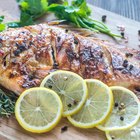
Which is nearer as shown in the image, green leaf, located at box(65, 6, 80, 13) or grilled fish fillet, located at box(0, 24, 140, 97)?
grilled fish fillet, located at box(0, 24, 140, 97)

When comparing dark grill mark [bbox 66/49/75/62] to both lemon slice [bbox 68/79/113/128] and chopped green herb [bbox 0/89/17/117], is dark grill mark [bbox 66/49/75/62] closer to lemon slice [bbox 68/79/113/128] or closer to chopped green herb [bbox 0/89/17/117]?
lemon slice [bbox 68/79/113/128]

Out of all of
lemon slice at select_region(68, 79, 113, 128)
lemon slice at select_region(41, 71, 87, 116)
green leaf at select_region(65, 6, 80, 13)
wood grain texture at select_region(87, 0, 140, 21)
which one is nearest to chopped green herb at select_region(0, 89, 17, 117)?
lemon slice at select_region(41, 71, 87, 116)

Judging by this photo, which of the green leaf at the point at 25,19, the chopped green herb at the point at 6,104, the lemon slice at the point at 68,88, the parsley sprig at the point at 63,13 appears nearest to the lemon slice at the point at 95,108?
the lemon slice at the point at 68,88

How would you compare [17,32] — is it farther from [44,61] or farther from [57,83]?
[57,83]

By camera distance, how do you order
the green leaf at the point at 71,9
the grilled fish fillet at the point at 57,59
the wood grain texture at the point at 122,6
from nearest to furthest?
the grilled fish fillet at the point at 57,59, the green leaf at the point at 71,9, the wood grain texture at the point at 122,6

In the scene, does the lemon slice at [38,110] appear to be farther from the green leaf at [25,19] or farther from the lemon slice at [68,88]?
the green leaf at [25,19]

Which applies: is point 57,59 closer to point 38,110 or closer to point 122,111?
point 38,110
